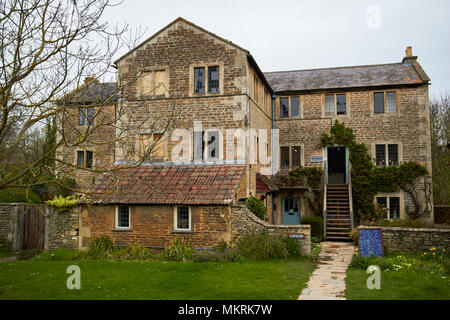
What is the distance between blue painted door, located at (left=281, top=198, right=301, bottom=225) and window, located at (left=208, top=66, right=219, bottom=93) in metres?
9.38

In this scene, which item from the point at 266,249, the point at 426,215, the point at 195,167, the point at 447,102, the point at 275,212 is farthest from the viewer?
the point at 447,102

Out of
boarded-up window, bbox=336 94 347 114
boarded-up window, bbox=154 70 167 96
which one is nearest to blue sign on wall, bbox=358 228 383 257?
boarded-up window, bbox=154 70 167 96

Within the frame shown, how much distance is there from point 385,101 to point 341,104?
256 centimetres

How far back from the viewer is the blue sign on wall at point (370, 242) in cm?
1350

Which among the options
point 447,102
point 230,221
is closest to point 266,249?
point 230,221

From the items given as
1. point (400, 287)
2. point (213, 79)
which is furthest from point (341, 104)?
point (400, 287)

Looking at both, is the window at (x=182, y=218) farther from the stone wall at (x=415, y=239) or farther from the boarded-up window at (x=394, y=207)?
the boarded-up window at (x=394, y=207)

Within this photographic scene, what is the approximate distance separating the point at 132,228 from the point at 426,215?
16633mm

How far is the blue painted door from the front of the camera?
75.4ft

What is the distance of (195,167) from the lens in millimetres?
16859

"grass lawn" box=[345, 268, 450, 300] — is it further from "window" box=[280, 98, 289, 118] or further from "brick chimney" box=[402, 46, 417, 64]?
"brick chimney" box=[402, 46, 417, 64]

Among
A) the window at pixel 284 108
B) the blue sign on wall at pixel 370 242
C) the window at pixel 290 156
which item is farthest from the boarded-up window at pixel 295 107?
the blue sign on wall at pixel 370 242

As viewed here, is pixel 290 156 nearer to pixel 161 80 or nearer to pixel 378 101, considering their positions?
pixel 378 101
